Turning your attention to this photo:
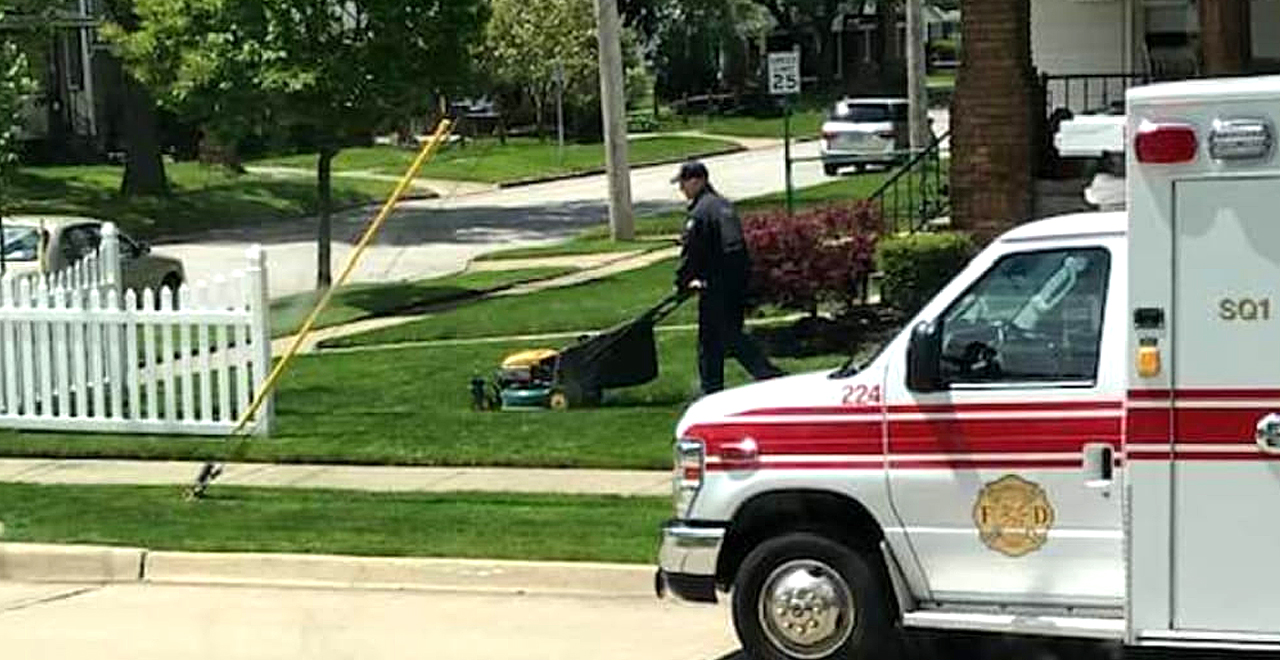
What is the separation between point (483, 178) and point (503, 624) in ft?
161

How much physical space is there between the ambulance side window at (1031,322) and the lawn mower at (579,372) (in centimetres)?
697

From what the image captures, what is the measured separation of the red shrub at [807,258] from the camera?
18219 mm

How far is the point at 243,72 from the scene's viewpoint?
91.9 ft

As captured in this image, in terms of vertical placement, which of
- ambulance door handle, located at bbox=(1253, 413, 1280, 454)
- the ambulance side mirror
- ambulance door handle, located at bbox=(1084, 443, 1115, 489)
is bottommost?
ambulance door handle, located at bbox=(1084, 443, 1115, 489)

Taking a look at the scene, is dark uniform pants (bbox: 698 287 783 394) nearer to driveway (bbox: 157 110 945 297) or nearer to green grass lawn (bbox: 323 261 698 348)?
green grass lawn (bbox: 323 261 698 348)

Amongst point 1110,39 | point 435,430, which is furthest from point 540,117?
point 435,430

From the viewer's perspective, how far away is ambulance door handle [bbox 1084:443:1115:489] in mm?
7641

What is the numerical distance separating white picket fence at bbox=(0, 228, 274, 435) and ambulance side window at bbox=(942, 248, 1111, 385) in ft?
27.2

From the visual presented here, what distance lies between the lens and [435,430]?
1557 centimetres

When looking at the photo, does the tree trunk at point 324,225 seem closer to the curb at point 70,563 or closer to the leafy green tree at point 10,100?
the leafy green tree at point 10,100

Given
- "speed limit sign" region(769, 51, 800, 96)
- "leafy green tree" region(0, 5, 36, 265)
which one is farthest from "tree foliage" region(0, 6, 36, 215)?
"speed limit sign" region(769, 51, 800, 96)

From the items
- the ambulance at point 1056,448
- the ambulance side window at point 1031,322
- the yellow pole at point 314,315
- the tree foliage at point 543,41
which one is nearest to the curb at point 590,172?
the tree foliage at point 543,41

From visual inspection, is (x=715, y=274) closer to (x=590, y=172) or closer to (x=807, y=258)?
(x=807, y=258)

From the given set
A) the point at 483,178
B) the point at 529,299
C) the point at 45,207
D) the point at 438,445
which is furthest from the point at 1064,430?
the point at 483,178
